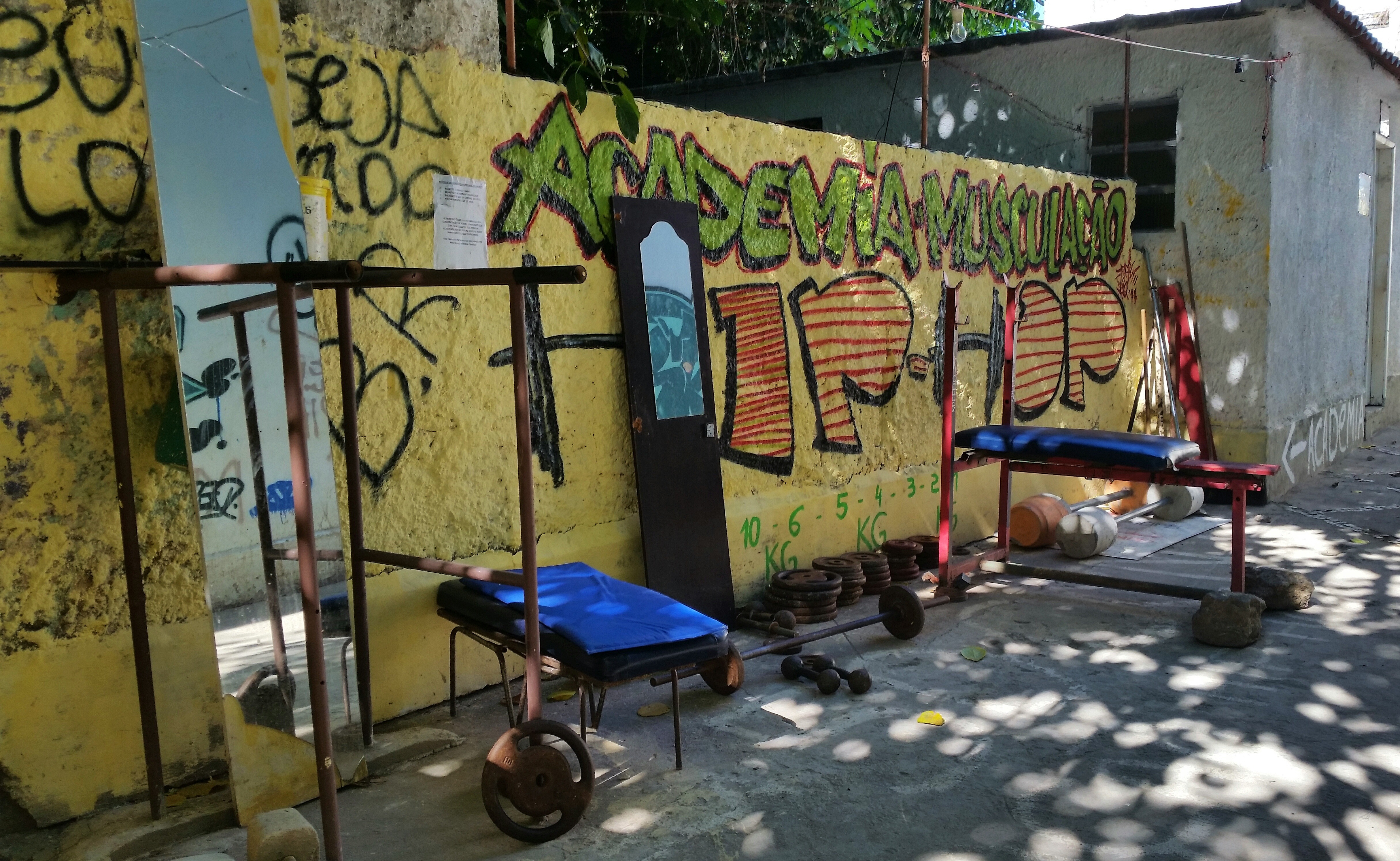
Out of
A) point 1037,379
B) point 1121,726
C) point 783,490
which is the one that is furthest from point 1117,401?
point 1121,726

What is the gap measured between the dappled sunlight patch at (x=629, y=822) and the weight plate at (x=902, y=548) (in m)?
3.33

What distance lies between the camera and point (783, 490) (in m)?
6.02

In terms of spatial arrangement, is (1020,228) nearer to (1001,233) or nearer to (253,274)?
(1001,233)

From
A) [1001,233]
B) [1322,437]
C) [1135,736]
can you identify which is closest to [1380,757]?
[1135,736]

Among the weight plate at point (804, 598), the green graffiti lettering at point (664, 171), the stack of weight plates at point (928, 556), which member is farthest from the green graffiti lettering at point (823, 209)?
the weight plate at point (804, 598)

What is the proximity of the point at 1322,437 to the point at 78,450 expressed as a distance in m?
10.8

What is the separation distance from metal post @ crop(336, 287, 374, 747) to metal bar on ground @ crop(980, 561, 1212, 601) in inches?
150

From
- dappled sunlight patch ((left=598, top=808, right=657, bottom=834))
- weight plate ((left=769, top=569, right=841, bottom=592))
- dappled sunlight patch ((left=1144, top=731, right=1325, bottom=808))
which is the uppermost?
weight plate ((left=769, top=569, right=841, bottom=592))

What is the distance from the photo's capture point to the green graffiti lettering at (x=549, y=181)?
4.55 m

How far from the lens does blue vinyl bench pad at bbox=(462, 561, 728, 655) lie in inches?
140

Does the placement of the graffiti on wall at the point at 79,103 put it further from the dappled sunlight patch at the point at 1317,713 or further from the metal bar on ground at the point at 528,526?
the dappled sunlight patch at the point at 1317,713

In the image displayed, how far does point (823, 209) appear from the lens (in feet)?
20.6

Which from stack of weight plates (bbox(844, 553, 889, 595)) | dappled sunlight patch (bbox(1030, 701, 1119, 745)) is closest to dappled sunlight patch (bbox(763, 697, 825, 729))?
dappled sunlight patch (bbox(1030, 701, 1119, 745))

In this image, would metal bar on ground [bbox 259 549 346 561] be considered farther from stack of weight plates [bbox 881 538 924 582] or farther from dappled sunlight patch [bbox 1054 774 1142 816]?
stack of weight plates [bbox 881 538 924 582]
